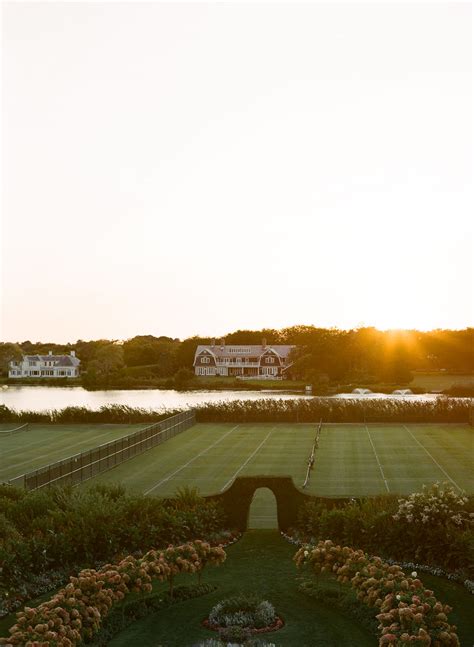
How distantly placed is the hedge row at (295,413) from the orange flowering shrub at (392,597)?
41709 mm

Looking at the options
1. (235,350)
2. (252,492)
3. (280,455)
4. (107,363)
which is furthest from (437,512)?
(235,350)

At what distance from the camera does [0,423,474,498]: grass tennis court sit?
1411 inches

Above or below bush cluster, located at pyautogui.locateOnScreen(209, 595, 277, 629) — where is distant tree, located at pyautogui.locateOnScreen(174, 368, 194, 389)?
above

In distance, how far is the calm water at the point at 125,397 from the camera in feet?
336

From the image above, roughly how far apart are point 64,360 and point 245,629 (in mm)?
164848

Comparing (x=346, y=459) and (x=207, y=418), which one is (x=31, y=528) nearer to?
(x=346, y=459)

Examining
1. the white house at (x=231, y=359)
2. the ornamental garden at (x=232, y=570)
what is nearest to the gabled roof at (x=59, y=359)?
the white house at (x=231, y=359)

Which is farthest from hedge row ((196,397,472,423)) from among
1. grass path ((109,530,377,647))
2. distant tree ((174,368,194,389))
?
distant tree ((174,368,194,389))

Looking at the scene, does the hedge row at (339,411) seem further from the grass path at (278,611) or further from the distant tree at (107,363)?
the distant tree at (107,363)

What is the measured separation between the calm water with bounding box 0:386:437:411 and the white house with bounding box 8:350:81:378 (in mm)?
36723

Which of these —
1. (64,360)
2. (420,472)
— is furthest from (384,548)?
(64,360)

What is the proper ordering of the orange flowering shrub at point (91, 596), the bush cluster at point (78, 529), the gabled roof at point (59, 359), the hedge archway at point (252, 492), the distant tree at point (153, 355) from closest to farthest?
the orange flowering shrub at point (91, 596)
the bush cluster at point (78, 529)
the hedge archway at point (252, 492)
the distant tree at point (153, 355)
the gabled roof at point (59, 359)

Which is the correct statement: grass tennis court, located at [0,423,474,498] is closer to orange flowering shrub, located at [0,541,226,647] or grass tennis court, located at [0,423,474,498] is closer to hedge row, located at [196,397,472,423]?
hedge row, located at [196,397,472,423]

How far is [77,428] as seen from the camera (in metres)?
61.6
